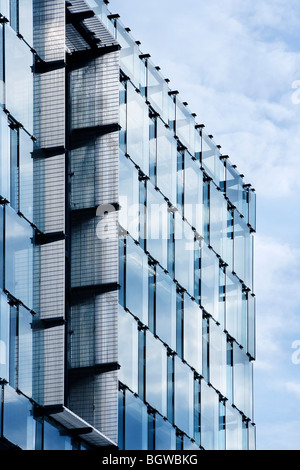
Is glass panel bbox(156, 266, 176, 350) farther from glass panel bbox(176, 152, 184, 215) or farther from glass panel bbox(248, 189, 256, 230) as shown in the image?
glass panel bbox(248, 189, 256, 230)

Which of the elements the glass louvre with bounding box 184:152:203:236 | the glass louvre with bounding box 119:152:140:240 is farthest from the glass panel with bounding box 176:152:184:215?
the glass louvre with bounding box 119:152:140:240

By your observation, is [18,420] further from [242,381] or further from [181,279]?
[242,381]

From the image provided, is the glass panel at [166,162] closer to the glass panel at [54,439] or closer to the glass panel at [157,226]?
the glass panel at [157,226]

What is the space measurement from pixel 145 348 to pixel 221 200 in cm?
1039

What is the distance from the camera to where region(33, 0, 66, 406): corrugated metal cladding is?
35.4 meters

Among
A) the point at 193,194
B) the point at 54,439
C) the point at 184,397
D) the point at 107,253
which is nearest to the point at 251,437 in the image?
the point at 184,397

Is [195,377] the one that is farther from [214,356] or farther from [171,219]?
[171,219]

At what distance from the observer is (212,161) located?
49.6 meters

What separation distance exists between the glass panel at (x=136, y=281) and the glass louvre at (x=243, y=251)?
9.76m

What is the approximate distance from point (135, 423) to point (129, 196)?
6409mm

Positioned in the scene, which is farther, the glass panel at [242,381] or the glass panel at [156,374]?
the glass panel at [242,381]

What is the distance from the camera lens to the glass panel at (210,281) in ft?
155

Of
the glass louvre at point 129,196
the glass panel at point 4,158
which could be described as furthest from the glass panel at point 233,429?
the glass panel at point 4,158
